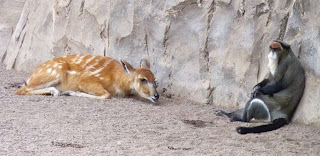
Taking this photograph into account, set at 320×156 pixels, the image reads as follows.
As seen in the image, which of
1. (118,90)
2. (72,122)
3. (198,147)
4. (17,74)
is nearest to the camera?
(198,147)

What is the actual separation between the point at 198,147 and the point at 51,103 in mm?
2811

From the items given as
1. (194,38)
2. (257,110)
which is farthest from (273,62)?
(194,38)

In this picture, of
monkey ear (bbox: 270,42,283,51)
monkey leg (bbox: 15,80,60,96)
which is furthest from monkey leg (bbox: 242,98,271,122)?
monkey leg (bbox: 15,80,60,96)

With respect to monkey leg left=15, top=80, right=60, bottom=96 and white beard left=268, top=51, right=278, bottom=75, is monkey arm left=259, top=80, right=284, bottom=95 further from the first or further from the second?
monkey leg left=15, top=80, right=60, bottom=96

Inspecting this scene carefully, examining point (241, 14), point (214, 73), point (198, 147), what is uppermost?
point (241, 14)

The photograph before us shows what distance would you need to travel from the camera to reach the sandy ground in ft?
20.1

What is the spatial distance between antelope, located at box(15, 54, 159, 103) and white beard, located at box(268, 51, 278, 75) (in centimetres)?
190

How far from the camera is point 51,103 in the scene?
328 inches

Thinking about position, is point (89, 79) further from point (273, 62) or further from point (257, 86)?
point (273, 62)

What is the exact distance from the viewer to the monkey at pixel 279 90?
771 centimetres

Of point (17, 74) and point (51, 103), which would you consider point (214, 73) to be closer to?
point (51, 103)

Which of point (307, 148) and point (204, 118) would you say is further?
point (204, 118)

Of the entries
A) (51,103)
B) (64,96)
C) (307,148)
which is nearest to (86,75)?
(64,96)

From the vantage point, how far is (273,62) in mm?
7809
